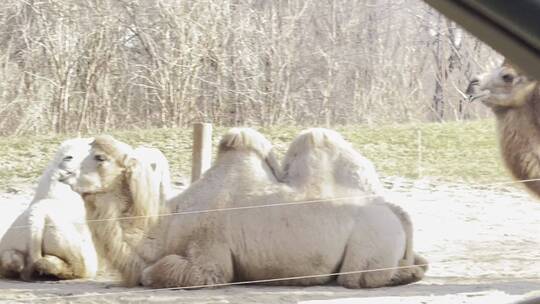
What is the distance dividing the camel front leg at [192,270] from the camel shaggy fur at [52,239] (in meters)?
0.65

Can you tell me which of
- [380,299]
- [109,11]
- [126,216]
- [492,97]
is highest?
[109,11]

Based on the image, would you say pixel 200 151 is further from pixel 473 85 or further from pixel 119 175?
pixel 473 85

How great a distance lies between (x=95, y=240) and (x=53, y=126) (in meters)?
7.84

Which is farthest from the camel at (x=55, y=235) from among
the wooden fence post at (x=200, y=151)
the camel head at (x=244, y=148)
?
the wooden fence post at (x=200, y=151)

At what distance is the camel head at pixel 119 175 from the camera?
16.7ft

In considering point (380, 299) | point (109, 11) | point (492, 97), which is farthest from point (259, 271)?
point (109, 11)

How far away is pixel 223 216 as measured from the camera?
505 centimetres

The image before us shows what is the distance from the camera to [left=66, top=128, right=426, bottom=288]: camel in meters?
5.00

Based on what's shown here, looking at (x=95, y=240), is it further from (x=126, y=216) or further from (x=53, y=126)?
(x=53, y=126)

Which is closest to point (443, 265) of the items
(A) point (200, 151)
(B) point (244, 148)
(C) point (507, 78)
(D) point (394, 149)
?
(C) point (507, 78)

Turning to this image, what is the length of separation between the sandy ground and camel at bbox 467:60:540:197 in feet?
1.74

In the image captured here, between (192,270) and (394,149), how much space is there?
4.90 metres

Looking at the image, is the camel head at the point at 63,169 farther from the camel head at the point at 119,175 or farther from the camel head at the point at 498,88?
the camel head at the point at 498,88

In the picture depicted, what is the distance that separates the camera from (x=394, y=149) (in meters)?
9.65
